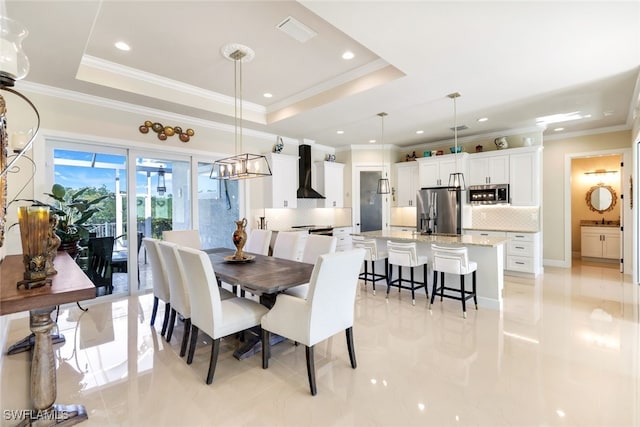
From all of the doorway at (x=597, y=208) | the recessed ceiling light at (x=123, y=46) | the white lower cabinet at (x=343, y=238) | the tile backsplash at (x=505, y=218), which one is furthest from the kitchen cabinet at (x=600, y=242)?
the recessed ceiling light at (x=123, y=46)

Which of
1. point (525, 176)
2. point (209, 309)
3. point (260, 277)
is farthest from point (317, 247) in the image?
point (525, 176)

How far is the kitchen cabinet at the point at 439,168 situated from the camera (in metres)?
6.36

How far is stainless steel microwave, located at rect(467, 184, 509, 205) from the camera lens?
5.98 meters

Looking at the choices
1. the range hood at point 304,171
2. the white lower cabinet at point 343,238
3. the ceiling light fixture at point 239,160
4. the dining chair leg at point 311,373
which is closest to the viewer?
the dining chair leg at point 311,373

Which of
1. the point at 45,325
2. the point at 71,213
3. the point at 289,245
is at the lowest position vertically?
the point at 45,325

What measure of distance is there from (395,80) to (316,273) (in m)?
2.64

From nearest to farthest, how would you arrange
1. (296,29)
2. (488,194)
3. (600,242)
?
(296,29)
(488,194)
(600,242)

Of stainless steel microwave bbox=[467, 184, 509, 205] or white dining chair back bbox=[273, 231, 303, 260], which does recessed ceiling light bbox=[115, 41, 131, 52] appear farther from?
stainless steel microwave bbox=[467, 184, 509, 205]

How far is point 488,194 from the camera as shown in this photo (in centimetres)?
615

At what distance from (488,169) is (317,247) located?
454cm

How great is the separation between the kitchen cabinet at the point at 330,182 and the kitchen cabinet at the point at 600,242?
5.88m

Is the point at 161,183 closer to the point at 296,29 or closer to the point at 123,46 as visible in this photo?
the point at 123,46

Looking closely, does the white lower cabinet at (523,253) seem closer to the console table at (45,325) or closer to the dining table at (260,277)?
the dining table at (260,277)

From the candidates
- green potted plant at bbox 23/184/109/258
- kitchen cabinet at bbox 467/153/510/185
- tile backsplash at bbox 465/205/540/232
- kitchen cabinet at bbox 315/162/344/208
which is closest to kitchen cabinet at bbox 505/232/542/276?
tile backsplash at bbox 465/205/540/232
